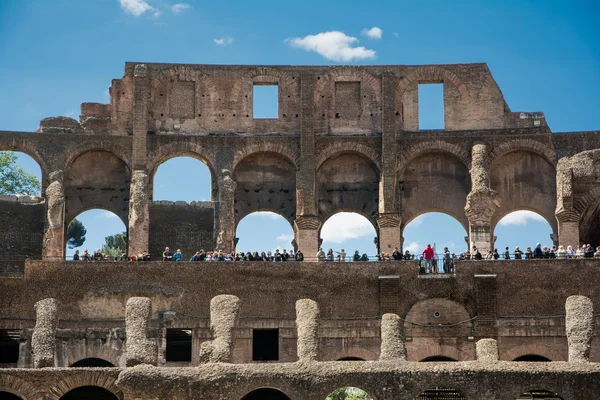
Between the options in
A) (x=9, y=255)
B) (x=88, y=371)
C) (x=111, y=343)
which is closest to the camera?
(x=88, y=371)

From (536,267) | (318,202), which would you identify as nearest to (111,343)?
(318,202)

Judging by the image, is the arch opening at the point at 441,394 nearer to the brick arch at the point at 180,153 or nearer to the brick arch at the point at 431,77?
the brick arch at the point at 180,153

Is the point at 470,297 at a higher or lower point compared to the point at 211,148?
lower

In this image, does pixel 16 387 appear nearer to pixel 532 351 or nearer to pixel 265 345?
pixel 265 345

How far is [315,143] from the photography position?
4869cm

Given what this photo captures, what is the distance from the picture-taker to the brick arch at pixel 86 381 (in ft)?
119

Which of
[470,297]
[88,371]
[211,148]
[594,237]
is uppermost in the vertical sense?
[211,148]

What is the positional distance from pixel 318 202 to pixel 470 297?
9396mm

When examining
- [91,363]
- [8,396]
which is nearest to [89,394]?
[91,363]

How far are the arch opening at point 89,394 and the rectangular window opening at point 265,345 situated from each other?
227 inches

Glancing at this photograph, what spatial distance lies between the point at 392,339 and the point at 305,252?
9.57m

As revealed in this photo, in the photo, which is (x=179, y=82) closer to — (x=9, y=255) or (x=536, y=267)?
(x=9, y=255)

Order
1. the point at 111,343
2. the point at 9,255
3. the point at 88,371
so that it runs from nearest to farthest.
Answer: the point at 88,371 < the point at 111,343 < the point at 9,255

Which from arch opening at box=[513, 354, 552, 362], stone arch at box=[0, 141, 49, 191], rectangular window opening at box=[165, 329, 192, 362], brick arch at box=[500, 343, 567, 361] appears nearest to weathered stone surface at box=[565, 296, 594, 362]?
brick arch at box=[500, 343, 567, 361]
